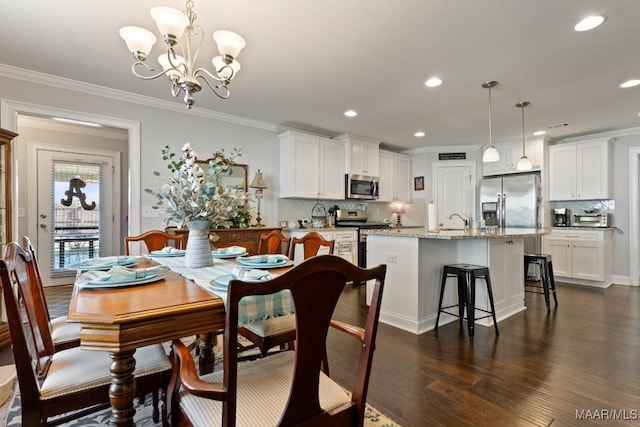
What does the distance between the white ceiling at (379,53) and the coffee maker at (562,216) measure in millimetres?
1683

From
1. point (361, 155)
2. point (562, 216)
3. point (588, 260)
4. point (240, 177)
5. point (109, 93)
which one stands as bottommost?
point (588, 260)

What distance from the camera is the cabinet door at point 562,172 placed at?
205 inches

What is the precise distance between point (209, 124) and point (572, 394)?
451cm

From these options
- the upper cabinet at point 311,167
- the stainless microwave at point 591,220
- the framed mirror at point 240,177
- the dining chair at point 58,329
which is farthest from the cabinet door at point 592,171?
the dining chair at point 58,329

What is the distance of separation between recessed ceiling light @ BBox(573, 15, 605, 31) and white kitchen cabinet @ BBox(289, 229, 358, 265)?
3446mm

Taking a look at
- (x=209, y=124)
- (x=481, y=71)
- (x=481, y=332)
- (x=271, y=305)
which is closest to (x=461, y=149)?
(x=481, y=71)

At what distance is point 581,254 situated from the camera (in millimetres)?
4922

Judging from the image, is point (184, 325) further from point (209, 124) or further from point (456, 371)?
point (209, 124)

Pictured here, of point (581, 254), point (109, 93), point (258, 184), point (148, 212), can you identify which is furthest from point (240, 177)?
point (581, 254)

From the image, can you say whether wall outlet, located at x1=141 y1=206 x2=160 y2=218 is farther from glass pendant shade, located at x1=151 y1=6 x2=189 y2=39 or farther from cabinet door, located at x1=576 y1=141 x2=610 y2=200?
cabinet door, located at x1=576 y1=141 x2=610 y2=200

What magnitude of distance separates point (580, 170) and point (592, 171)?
156 mm

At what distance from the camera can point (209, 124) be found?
4.23 metres

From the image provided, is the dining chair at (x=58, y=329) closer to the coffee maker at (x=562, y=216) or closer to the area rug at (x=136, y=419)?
the area rug at (x=136, y=419)

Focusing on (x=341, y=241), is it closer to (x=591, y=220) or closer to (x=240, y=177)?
(x=240, y=177)
